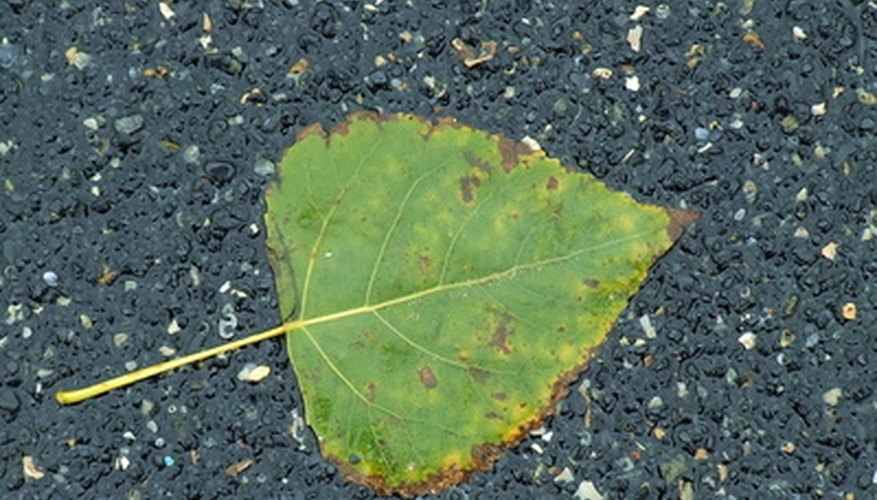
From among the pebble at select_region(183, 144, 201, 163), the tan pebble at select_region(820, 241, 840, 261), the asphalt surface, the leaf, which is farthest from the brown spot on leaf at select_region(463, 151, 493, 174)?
the tan pebble at select_region(820, 241, 840, 261)

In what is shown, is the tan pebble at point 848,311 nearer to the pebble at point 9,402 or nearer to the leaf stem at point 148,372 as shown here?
the leaf stem at point 148,372

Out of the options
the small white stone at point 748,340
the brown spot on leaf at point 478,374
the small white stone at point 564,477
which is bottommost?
the small white stone at point 564,477

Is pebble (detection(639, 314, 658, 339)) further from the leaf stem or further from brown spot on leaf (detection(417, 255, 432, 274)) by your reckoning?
the leaf stem

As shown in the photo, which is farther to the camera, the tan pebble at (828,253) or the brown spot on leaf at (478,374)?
the tan pebble at (828,253)

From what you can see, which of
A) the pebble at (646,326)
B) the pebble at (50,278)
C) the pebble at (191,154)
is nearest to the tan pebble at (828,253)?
the pebble at (646,326)

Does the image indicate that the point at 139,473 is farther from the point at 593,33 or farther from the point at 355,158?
the point at 593,33
